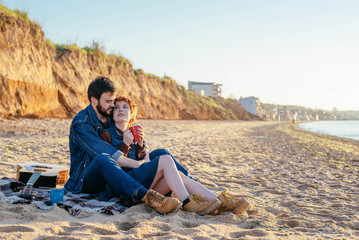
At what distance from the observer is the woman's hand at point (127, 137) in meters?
3.22

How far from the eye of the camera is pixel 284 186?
182 inches

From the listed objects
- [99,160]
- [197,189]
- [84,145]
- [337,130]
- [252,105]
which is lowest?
[337,130]

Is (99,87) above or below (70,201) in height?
above

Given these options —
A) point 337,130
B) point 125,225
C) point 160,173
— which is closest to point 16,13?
point 160,173

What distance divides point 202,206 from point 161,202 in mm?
420

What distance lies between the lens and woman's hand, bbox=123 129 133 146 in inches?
127

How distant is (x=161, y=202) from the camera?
279 cm

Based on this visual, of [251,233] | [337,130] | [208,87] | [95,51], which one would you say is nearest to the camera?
[251,233]

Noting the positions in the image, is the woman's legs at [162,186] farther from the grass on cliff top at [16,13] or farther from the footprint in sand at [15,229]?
the grass on cliff top at [16,13]

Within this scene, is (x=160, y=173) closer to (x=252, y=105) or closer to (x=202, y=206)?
(x=202, y=206)

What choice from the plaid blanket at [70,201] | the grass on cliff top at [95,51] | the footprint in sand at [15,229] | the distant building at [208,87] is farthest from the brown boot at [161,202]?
the distant building at [208,87]

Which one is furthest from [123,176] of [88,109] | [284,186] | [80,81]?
[80,81]

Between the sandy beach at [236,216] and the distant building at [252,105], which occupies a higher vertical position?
the distant building at [252,105]

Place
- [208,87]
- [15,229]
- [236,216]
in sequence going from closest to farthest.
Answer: [15,229]
[236,216]
[208,87]
